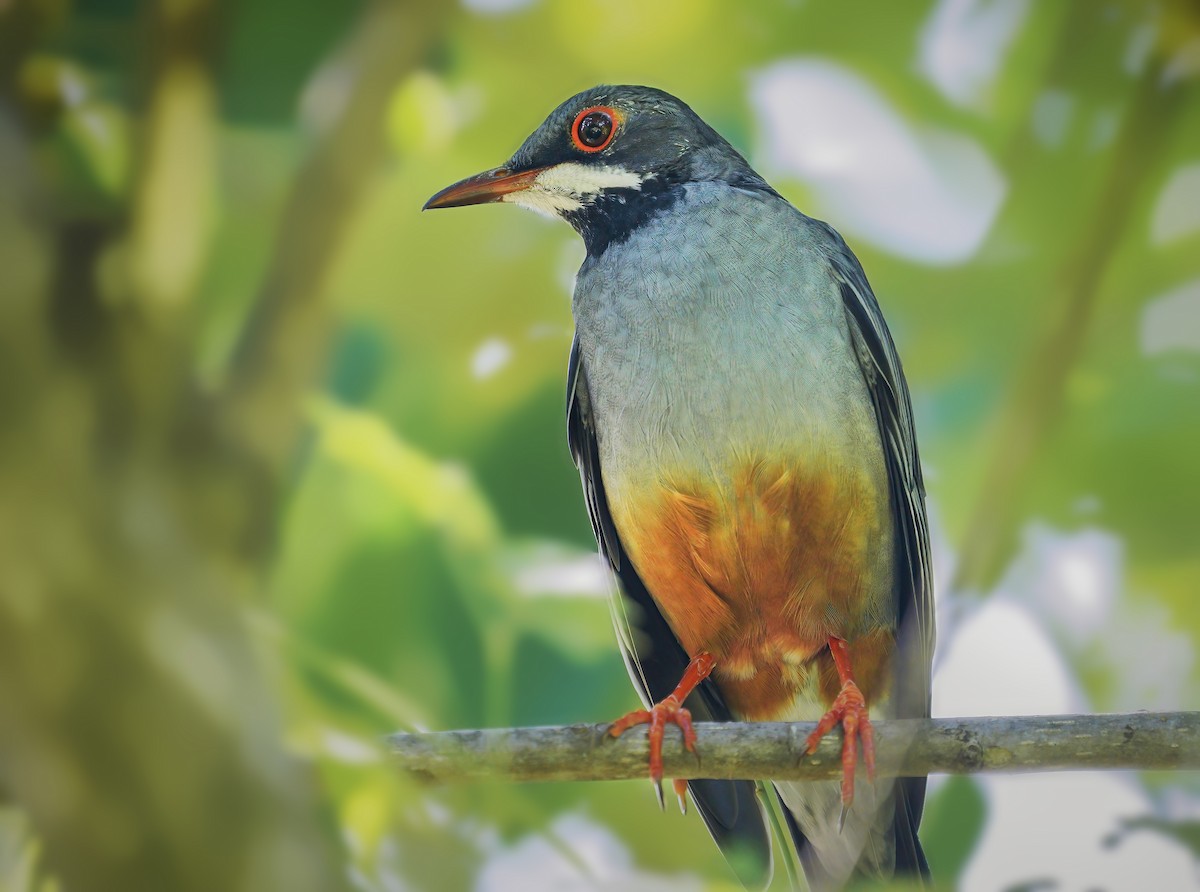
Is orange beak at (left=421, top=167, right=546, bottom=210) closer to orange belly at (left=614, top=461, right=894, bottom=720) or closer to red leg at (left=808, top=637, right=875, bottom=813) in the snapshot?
orange belly at (left=614, top=461, right=894, bottom=720)

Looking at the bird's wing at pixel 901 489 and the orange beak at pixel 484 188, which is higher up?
the orange beak at pixel 484 188

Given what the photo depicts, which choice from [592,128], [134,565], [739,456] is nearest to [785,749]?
[739,456]

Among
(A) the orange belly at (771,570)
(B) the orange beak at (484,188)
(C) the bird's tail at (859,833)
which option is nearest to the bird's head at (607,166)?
(B) the orange beak at (484,188)

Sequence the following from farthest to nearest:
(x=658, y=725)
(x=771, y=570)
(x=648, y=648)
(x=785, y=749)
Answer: (x=648, y=648)
(x=771, y=570)
(x=658, y=725)
(x=785, y=749)

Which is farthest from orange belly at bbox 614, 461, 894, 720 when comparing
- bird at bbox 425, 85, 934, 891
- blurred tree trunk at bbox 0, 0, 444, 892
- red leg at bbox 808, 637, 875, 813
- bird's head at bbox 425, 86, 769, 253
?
blurred tree trunk at bbox 0, 0, 444, 892

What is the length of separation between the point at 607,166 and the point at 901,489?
1.02 m

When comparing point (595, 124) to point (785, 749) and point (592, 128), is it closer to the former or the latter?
point (592, 128)

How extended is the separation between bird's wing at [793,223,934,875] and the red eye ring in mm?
601

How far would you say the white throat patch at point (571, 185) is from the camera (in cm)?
267

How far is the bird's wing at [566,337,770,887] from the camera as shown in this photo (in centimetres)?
247

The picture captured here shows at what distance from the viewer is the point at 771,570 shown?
8.20 ft

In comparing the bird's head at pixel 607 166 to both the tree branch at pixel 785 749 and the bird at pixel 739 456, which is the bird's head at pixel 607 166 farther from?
the tree branch at pixel 785 749

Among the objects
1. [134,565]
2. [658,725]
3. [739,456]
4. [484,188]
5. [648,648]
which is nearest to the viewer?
[134,565]

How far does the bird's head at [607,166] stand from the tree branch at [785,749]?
1185 mm
